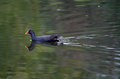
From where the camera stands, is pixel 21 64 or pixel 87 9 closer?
pixel 21 64

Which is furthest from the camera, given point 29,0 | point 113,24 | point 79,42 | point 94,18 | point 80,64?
point 29,0

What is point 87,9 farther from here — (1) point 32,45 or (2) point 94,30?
(1) point 32,45

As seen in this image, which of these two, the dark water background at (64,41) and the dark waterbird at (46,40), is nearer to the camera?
the dark water background at (64,41)

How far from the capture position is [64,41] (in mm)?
9484

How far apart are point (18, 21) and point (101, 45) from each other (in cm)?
461

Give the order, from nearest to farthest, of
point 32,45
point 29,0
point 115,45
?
point 115,45, point 32,45, point 29,0

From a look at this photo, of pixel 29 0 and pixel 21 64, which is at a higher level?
pixel 29 0

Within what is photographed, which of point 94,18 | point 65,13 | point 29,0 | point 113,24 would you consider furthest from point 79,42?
point 29,0

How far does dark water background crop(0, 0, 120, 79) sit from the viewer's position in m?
7.63

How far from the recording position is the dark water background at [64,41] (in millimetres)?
Result: 7629

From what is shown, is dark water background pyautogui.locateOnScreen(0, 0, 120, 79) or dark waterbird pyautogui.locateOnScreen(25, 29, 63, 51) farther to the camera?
dark waterbird pyautogui.locateOnScreen(25, 29, 63, 51)

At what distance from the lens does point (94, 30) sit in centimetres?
1020

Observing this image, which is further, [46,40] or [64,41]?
[46,40]

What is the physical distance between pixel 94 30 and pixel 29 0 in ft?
18.9
